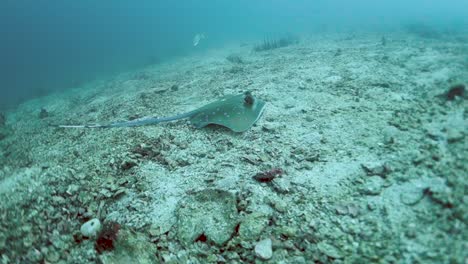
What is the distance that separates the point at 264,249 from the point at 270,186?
1.07 meters

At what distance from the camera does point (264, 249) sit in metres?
2.78

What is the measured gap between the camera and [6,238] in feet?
9.94

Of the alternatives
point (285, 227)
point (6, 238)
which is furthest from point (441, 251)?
point (6, 238)

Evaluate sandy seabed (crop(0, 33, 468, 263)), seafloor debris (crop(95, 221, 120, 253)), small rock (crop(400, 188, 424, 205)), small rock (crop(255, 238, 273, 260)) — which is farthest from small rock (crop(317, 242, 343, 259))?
seafloor debris (crop(95, 221, 120, 253))

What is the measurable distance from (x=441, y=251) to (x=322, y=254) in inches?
42.6

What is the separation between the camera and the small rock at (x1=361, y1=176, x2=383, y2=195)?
3301 millimetres

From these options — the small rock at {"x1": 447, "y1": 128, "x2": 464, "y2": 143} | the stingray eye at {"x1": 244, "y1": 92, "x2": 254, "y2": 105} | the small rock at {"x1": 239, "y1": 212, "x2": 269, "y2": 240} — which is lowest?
the small rock at {"x1": 239, "y1": 212, "x2": 269, "y2": 240}

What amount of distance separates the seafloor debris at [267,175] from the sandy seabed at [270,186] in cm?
7

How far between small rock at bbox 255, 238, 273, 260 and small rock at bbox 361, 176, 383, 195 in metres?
1.52

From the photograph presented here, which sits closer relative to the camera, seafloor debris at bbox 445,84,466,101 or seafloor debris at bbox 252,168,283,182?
seafloor debris at bbox 252,168,283,182

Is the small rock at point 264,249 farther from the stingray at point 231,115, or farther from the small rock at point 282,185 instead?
the stingray at point 231,115

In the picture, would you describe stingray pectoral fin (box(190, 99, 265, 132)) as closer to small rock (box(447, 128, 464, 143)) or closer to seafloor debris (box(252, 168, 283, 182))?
seafloor debris (box(252, 168, 283, 182))

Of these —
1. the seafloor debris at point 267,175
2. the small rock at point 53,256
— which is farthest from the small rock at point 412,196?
the small rock at point 53,256

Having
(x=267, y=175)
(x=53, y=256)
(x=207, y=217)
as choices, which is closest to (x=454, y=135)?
(x=267, y=175)
